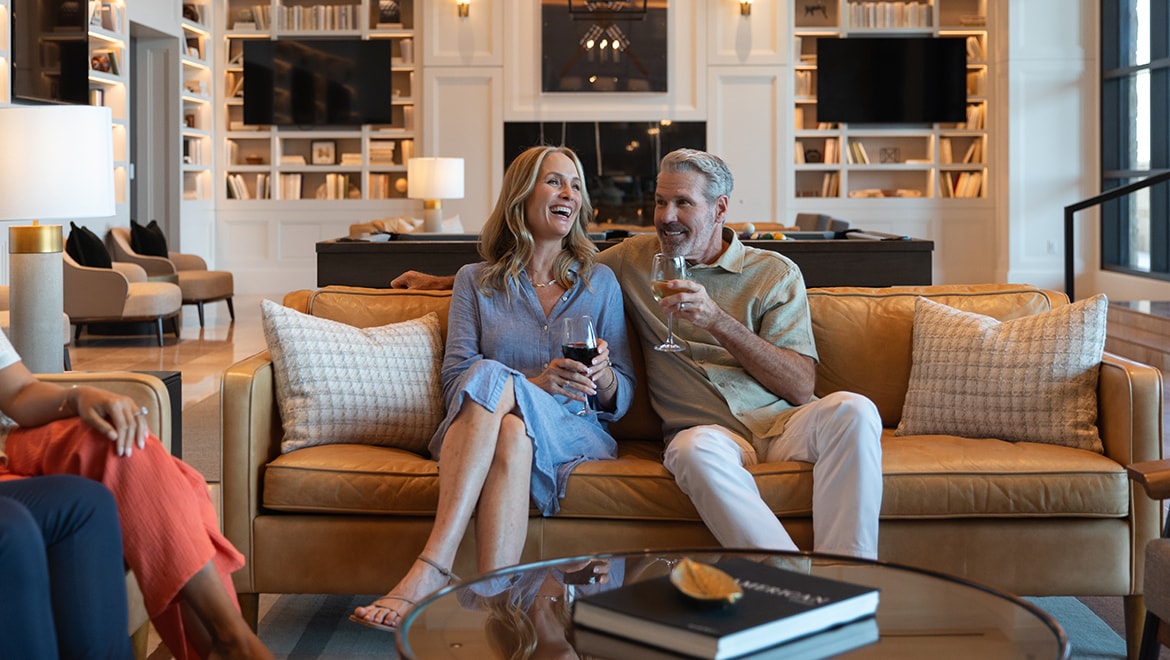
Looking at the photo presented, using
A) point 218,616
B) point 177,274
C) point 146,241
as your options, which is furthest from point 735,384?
point 146,241

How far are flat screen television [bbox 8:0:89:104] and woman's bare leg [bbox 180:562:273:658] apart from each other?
666cm

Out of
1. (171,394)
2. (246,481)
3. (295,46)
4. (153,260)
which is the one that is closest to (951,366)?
(246,481)

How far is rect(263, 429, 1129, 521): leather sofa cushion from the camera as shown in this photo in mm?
2578

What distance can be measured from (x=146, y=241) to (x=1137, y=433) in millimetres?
7644

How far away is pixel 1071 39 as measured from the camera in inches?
417

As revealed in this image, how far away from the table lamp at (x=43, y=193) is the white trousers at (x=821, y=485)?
1.57 m

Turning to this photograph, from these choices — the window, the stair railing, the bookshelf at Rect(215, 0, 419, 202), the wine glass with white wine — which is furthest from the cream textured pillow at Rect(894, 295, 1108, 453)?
the bookshelf at Rect(215, 0, 419, 202)

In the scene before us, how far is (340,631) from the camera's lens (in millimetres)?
2746

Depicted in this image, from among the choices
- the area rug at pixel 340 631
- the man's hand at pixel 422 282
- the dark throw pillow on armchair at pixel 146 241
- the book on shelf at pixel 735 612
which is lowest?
the area rug at pixel 340 631

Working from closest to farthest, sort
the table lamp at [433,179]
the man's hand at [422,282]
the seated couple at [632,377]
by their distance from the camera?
the seated couple at [632,377]
the man's hand at [422,282]
the table lamp at [433,179]

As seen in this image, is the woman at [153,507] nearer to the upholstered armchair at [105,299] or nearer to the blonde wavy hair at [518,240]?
the blonde wavy hair at [518,240]

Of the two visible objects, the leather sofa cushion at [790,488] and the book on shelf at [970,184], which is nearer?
the leather sofa cushion at [790,488]

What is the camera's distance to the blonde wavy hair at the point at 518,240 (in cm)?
287

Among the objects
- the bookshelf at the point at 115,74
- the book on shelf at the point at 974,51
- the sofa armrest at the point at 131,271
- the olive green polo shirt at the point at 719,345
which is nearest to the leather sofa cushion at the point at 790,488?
the olive green polo shirt at the point at 719,345
